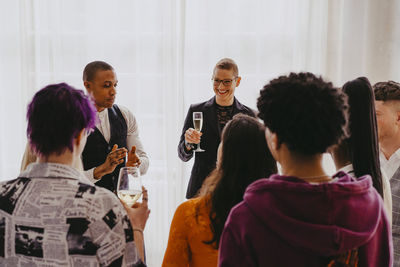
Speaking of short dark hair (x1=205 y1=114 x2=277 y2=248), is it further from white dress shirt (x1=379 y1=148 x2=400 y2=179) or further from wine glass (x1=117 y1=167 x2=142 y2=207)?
white dress shirt (x1=379 y1=148 x2=400 y2=179)

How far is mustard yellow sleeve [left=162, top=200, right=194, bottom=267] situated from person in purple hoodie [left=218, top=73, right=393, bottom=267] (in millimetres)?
328

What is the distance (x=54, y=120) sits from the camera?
3.56 feet

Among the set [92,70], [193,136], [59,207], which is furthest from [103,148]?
[59,207]

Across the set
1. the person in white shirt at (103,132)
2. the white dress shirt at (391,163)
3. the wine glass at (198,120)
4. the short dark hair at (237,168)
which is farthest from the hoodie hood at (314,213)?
the wine glass at (198,120)

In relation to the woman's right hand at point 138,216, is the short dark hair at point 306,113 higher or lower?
higher

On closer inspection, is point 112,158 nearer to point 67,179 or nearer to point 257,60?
point 67,179

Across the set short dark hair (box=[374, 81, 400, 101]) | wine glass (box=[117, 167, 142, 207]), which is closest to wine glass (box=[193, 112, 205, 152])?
short dark hair (box=[374, 81, 400, 101])

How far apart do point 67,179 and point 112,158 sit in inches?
42.2

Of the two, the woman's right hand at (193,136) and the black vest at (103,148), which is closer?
the black vest at (103,148)

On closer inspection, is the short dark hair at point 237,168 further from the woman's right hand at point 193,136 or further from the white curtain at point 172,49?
the white curtain at point 172,49

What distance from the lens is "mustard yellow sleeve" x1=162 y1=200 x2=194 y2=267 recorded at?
1.27m

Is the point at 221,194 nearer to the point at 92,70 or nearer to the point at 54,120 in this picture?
the point at 54,120

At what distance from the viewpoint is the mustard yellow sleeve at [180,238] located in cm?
127

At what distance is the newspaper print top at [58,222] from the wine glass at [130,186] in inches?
12.6
